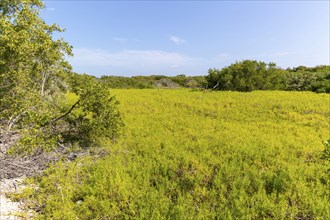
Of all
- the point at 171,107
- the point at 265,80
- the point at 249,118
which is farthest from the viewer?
the point at 265,80

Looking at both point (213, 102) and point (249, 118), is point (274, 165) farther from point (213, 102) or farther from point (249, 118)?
point (213, 102)

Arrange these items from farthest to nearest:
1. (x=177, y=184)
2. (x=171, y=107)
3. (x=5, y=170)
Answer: (x=171, y=107) < (x=5, y=170) < (x=177, y=184)

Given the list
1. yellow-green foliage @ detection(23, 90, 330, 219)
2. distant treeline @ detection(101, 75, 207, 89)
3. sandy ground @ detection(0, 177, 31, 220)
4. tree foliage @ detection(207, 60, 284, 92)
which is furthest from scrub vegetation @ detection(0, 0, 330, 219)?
distant treeline @ detection(101, 75, 207, 89)

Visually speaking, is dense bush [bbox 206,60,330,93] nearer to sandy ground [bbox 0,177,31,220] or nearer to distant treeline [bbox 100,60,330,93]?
distant treeline [bbox 100,60,330,93]

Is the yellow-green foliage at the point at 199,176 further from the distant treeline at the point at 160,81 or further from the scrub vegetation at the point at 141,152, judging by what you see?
the distant treeline at the point at 160,81

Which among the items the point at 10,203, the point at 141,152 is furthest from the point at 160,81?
the point at 10,203

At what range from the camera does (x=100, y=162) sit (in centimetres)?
721

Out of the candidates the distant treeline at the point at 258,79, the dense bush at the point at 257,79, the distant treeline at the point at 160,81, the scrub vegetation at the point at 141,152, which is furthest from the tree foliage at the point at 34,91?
the distant treeline at the point at 160,81

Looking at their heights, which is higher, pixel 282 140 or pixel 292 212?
pixel 282 140

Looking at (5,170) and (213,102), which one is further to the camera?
(213,102)

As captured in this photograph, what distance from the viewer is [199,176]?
20.6ft

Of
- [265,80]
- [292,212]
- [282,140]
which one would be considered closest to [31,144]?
[292,212]

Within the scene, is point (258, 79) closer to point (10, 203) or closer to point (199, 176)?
point (199, 176)

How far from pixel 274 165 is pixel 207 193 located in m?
2.51
